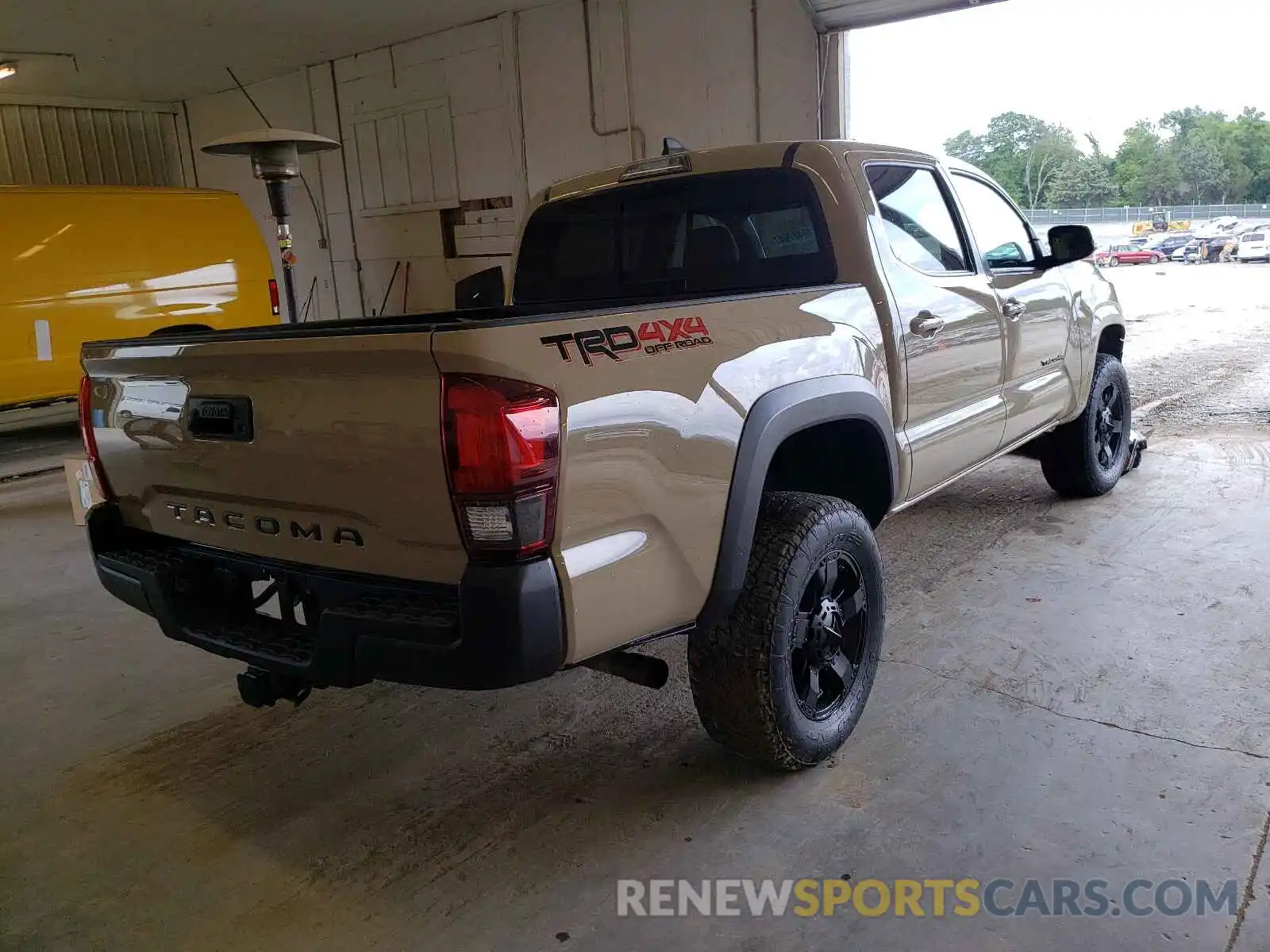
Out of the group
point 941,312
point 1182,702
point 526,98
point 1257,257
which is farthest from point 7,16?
point 1257,257

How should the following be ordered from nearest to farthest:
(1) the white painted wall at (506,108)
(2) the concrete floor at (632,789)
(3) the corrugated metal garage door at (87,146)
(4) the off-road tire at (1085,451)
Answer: (2) the concrete floor at (632,789), (4) the off-road tire at (1085,451), (1) the white painted wall at (506,108), (3) the corrugated metal garage door at (87,146)

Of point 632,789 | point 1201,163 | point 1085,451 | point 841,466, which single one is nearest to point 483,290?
point 841,466

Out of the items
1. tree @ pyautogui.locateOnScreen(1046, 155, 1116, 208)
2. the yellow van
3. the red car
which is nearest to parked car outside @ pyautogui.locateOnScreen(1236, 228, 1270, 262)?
the red car

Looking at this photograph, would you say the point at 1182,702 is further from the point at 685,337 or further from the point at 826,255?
the point at 685,337

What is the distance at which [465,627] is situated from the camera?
1888 millimetres

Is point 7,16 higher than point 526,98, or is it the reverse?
point 7,16

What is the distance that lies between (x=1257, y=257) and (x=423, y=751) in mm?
20252

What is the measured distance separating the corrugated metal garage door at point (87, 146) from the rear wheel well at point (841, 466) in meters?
12.6

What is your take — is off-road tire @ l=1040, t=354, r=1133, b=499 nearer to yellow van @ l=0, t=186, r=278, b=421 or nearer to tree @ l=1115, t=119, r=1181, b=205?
tree @ l=1115, t=119, r=1181, b=205

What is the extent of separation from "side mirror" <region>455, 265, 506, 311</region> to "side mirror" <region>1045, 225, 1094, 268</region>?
95.4 inches

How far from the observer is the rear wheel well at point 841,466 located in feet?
9.73

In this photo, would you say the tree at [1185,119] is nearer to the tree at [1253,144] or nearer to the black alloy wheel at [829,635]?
the tree at [1253,144]

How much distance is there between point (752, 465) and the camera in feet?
7.69

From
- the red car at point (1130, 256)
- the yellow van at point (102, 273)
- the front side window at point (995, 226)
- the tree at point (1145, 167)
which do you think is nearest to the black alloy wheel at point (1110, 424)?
the front side window at point (995, 226)
